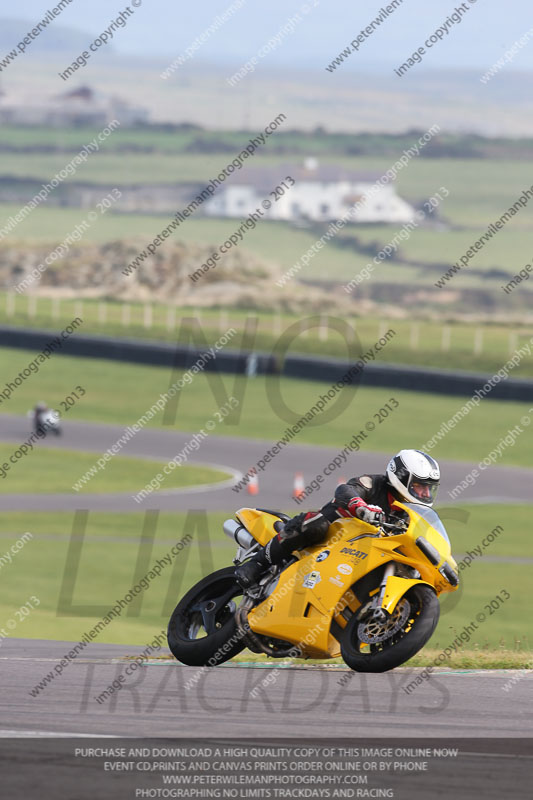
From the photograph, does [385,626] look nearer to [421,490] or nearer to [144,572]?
[421,490]

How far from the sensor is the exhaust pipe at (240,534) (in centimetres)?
928

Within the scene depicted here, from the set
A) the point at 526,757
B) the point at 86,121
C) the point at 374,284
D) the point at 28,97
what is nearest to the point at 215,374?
the point at 526,757

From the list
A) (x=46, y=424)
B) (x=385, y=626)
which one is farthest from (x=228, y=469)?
(x=385, y=626)

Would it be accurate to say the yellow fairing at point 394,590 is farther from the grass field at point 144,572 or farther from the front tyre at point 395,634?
the grass field at point 144,572

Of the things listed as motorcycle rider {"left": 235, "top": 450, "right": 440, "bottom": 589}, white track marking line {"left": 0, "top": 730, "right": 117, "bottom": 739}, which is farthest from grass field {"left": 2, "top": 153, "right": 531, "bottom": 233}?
white track marking line {"left": 0, "top": 730, "right": 117, "bottom": 739}

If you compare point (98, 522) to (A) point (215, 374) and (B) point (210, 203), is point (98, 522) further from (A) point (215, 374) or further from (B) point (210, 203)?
(B) point (210, 203)

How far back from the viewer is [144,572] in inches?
742

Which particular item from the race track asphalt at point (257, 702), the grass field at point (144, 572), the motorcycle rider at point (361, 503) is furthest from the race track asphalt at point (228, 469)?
the race track asphalt at point (257, 702)

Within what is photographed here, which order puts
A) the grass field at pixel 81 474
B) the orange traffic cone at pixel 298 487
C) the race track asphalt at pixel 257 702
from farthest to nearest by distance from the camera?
1. the grass field at pixel 81 474
2. the orange traffic cone at pixel 298 487
3. the race track asphalt at pixel 257 702

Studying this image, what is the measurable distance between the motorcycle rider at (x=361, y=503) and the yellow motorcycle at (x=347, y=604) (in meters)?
0.08

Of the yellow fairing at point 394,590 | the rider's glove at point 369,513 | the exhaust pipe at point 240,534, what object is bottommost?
the exhaust pipe at point 240,534

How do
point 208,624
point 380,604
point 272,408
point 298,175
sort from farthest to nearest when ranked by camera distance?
point 298,175, point 272,408, point 208,624, point 380,604

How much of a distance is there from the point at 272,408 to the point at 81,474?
10401 millimetres

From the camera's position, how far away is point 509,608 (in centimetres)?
1748
